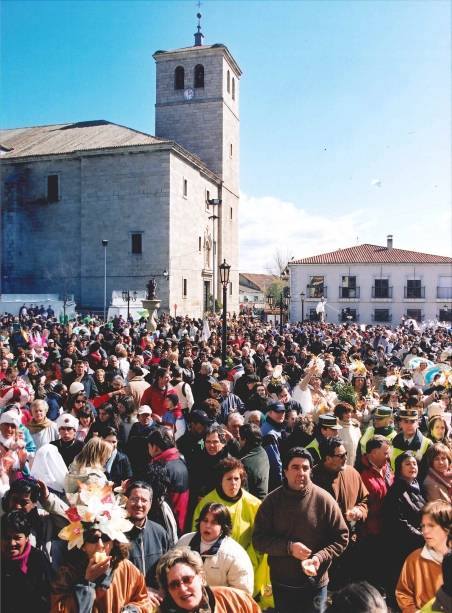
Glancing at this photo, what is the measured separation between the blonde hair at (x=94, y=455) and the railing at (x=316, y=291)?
42773 mm

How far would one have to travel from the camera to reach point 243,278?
95938mm

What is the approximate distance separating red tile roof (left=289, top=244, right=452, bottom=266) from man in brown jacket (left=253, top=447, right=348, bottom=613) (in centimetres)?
4323

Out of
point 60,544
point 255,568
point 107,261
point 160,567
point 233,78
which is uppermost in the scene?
point 233,78

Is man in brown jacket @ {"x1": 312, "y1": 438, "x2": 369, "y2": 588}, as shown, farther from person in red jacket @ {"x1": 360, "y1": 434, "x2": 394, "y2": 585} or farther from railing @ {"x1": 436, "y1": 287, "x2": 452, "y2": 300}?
railing @ {"x1": 436, "y1": 287, "x2": 452, "y2": 300}

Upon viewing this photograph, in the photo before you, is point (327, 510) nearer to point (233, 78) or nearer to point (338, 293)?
point (338, 293)

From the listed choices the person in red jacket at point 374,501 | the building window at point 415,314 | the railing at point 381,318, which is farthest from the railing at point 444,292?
the person in red jacket at point 374,501

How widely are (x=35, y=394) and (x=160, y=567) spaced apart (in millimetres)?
5147

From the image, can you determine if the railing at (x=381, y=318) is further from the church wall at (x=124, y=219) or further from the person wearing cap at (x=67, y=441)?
the person wearing cap at (x=67, y=441)

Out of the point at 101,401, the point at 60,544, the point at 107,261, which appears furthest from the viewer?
the point at 107,261

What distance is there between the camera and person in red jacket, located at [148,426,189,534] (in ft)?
15.0

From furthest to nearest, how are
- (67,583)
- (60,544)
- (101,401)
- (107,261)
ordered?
(107,261)
(101,401)
(60,544)
(67,583)

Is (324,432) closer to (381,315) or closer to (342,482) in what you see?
(342,482)

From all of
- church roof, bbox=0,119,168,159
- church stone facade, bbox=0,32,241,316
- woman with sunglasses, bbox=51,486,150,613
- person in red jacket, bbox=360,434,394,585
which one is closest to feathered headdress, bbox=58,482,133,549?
woman with sunglasses, bbox=51,486,150,613

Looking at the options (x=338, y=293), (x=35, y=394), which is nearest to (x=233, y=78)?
(x=338, y=293)
